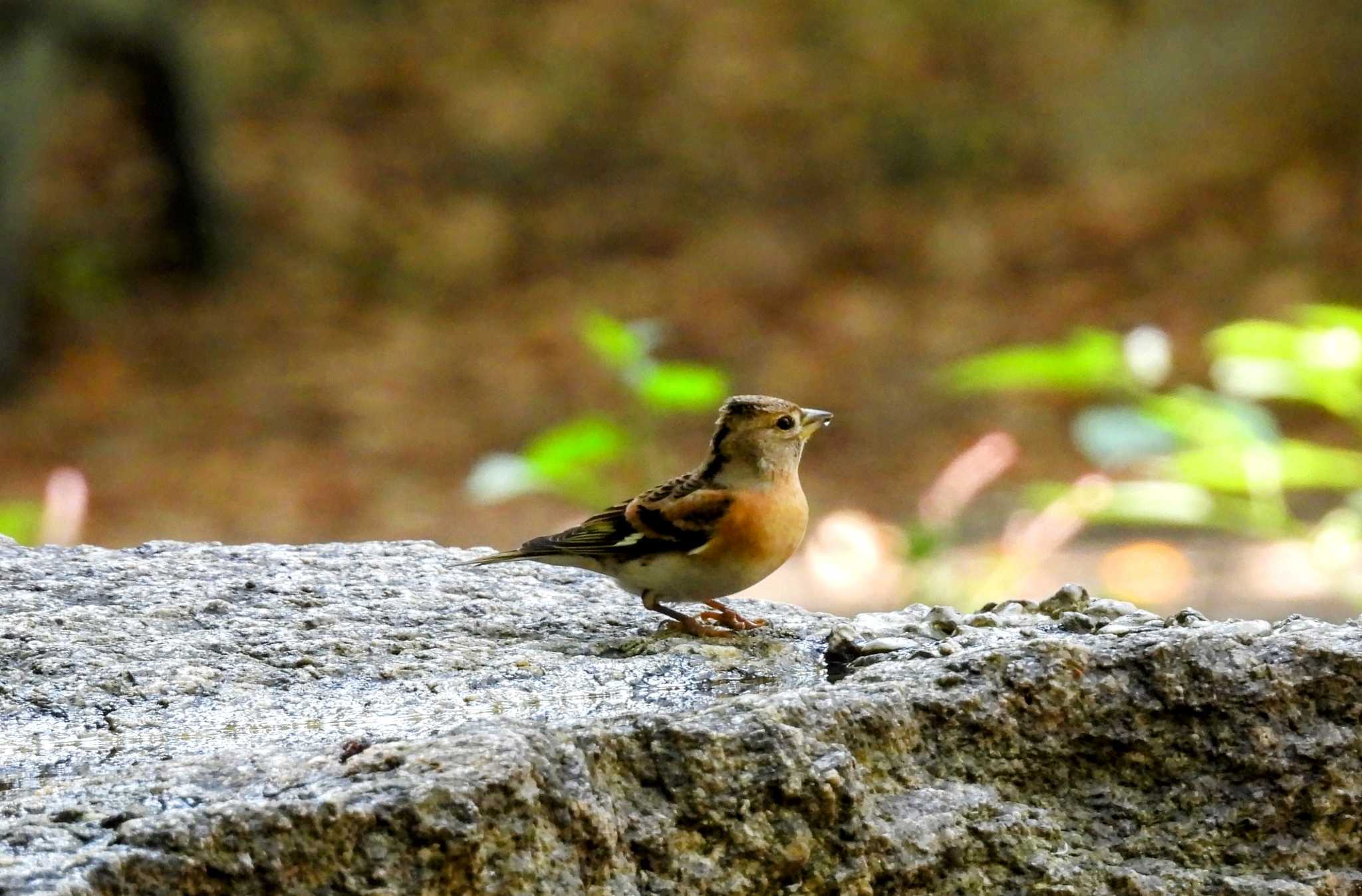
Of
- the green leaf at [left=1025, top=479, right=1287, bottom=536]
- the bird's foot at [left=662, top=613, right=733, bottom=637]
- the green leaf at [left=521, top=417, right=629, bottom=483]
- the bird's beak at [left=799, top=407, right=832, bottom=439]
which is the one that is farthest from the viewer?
the green leaf at [left=1025, top=479, right=1287, bottom=536]

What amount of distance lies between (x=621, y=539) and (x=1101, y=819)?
1036 mm

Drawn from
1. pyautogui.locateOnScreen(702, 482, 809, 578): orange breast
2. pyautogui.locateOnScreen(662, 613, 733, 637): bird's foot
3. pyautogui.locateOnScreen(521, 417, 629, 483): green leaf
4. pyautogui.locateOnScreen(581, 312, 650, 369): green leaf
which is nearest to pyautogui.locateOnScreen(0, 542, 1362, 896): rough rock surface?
pyautogui.locateOnScreen(662, 613, 733, 637): bird's foot

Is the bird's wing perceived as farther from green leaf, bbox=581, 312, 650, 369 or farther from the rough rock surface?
green leaf, bbox=581, 312, 650, 369

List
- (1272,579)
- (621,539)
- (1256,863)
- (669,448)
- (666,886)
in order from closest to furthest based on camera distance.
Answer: (666,886)
(1256,863)
(621,539)
(1272,579)
(669,448)

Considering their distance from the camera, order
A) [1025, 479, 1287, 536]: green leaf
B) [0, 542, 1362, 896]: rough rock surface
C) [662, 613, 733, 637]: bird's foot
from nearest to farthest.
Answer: [0, 542, 1362, 896]: rough rock surface → [662, 613, 733, 637]: bird's foot → [1025, 479, 1287, 536]: green leaf

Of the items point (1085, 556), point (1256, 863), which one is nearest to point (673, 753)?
point (1256, 863)

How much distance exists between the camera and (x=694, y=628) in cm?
317

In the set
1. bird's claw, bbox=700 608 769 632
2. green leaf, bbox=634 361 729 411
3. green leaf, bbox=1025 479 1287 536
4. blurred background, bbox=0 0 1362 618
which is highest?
blurred background, bbox=0 0 1362 618

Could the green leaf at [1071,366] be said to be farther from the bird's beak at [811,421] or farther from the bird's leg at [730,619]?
the bird's leg at [730,619]

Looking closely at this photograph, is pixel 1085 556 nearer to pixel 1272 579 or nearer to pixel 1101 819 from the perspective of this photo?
pixel 1272 579

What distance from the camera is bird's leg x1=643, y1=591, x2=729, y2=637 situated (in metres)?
3.14

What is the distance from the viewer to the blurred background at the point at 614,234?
30.2 feet

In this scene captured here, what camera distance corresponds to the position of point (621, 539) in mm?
3240

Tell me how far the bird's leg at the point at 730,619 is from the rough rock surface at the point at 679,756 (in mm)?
111
